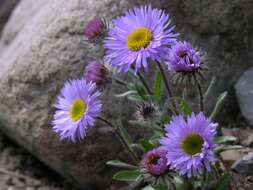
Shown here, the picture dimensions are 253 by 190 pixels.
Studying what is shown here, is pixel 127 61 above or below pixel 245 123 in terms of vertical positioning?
above

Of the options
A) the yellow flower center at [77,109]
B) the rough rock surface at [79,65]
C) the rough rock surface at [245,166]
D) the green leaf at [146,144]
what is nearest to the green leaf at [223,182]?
the rough rock surface at [245,166]

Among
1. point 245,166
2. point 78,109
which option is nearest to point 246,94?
point 245,166

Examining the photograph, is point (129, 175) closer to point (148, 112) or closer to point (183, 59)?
point (148, 112)

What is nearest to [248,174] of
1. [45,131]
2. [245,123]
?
[245,123]

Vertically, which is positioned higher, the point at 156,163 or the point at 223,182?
the point at 156,163

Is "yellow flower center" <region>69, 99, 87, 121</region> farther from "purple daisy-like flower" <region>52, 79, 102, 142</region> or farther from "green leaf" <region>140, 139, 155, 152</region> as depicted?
"green leaf" <region>140, 139, 155, 152</region>

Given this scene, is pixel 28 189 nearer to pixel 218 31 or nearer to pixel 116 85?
pixel 116 85
